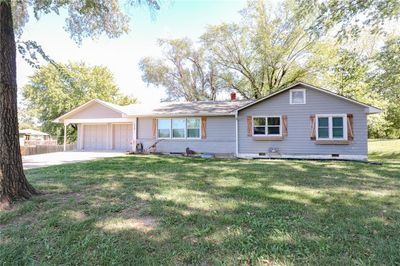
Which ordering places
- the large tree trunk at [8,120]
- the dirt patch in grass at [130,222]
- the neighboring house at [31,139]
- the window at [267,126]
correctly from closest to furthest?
the dirt patch in grass at [130,222] → the large tree trunk at [8,120] → the window at [267,126] → the neighboring house at [31,139]

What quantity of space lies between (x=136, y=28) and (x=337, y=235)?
7.40m

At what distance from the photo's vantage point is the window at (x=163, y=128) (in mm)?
15492

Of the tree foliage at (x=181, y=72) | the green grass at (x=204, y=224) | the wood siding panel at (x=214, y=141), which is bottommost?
the green grass at (x=204, y=224)

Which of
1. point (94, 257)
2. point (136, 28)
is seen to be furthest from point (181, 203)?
point (136, 28)

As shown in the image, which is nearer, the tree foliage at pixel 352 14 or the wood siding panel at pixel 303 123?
the tree foliage at pixel 352 14

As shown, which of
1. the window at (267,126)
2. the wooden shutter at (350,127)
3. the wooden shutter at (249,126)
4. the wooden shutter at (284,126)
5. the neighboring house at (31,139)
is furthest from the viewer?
the neighboring house at (31,139)

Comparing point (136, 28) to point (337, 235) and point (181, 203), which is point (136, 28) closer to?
point (181, 203)

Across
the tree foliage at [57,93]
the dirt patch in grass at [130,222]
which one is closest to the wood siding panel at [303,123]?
the dirt patch in grass at [130,222]

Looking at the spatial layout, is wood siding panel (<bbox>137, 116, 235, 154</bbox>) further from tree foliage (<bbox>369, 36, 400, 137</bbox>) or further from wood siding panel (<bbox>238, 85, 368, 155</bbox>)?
tree foliage (<bbox>369, 36, 400, 137</bbox>)

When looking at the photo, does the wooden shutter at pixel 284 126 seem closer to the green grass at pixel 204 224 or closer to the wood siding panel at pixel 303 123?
the wood siding panel at pixel 303 123

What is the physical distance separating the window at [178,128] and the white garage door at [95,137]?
563 centimetres

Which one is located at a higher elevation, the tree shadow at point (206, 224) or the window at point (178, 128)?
the window at point (178, 128)

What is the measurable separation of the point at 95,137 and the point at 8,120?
15129 mm

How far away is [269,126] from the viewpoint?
1341 cm
